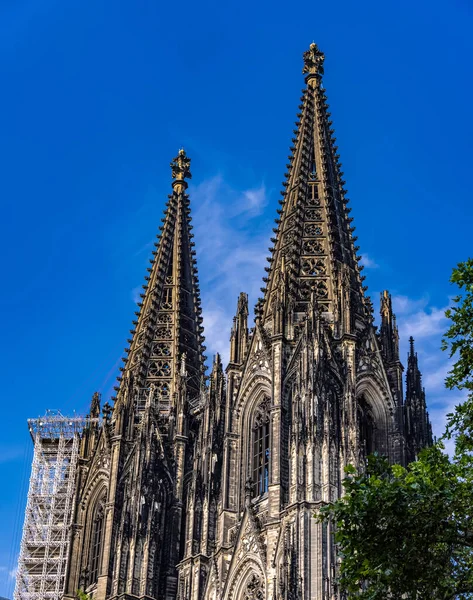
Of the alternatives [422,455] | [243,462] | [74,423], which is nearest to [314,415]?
[243,462]

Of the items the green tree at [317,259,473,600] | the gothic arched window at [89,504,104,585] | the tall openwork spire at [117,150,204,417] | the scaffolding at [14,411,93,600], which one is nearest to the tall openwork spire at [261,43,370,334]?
the tall openwork spire at [117,150,204,417]

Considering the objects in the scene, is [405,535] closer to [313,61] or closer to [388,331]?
[388,331]

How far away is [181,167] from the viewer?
74562 millimetres

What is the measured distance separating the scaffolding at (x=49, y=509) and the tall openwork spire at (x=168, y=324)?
6109 mm

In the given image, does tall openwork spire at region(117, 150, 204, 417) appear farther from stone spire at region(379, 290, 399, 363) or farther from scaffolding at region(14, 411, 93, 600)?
stone spire at region(379, 290, 399, 363)

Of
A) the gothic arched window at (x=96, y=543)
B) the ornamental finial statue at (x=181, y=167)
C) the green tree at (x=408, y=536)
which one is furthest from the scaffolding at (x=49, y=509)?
the green tree at (x=408, y=536)

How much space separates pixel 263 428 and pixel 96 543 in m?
12.3

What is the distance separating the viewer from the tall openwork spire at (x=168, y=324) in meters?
63.8

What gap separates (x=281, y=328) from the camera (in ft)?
170

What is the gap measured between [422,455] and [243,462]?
2473cm

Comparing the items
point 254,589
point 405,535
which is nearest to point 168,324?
point 254,589

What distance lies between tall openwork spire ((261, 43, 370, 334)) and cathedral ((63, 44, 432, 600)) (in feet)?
0.30

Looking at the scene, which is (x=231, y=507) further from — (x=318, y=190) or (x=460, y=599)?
(x=460, y=599)

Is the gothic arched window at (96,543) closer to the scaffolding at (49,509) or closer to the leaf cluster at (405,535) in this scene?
the scaffolding at (49,509)
